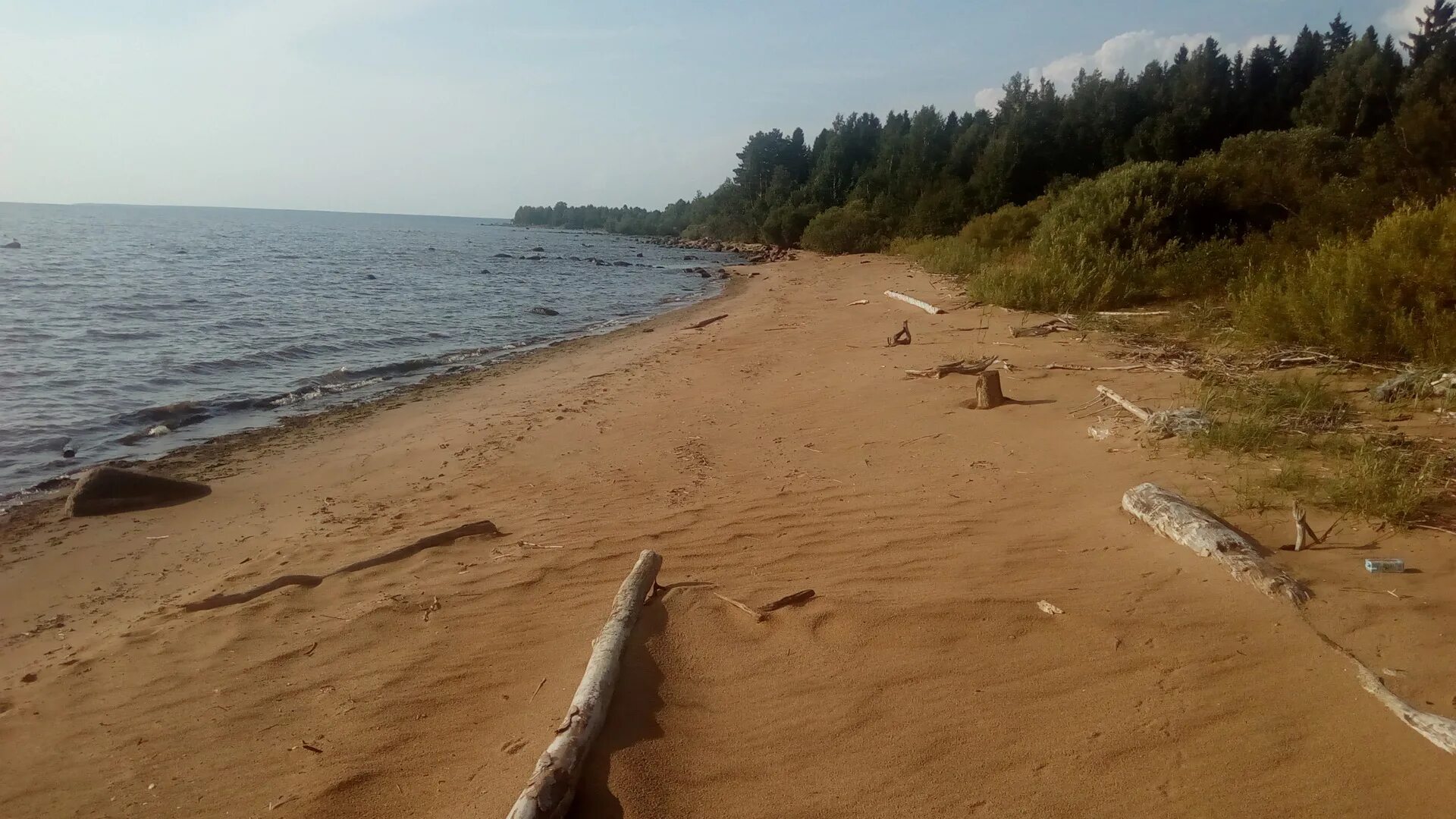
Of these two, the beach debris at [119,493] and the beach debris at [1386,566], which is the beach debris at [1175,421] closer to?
the beach debris at [1386,566]

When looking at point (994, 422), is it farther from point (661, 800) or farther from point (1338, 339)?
point (661, 800)

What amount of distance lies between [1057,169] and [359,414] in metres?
36.6

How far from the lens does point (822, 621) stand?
3941 millimetres

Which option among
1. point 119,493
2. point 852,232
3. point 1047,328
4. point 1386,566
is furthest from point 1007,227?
point 852,232

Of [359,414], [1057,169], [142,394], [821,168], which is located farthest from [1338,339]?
[821,168]

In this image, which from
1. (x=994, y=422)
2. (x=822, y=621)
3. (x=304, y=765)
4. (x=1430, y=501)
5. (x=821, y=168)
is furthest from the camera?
(x=821, y=168)

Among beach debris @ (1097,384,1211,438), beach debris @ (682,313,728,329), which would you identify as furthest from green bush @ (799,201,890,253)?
beach debris @ (1097,384,1211,438)

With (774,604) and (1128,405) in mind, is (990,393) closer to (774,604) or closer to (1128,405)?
(1128,405)

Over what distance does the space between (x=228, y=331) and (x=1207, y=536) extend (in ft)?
58.8

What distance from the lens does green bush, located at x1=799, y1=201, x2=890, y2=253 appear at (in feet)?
139

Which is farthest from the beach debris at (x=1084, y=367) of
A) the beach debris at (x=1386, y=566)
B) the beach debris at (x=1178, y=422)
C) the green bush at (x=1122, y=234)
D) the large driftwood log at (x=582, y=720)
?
the large driftwood log at (x=582, y=720)

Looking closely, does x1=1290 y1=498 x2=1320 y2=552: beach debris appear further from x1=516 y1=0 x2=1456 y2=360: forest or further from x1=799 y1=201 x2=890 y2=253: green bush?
x1=799 y1=201 x2=890 y2=253: green bush

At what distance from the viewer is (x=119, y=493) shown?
693cm

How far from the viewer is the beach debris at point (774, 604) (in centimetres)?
407
